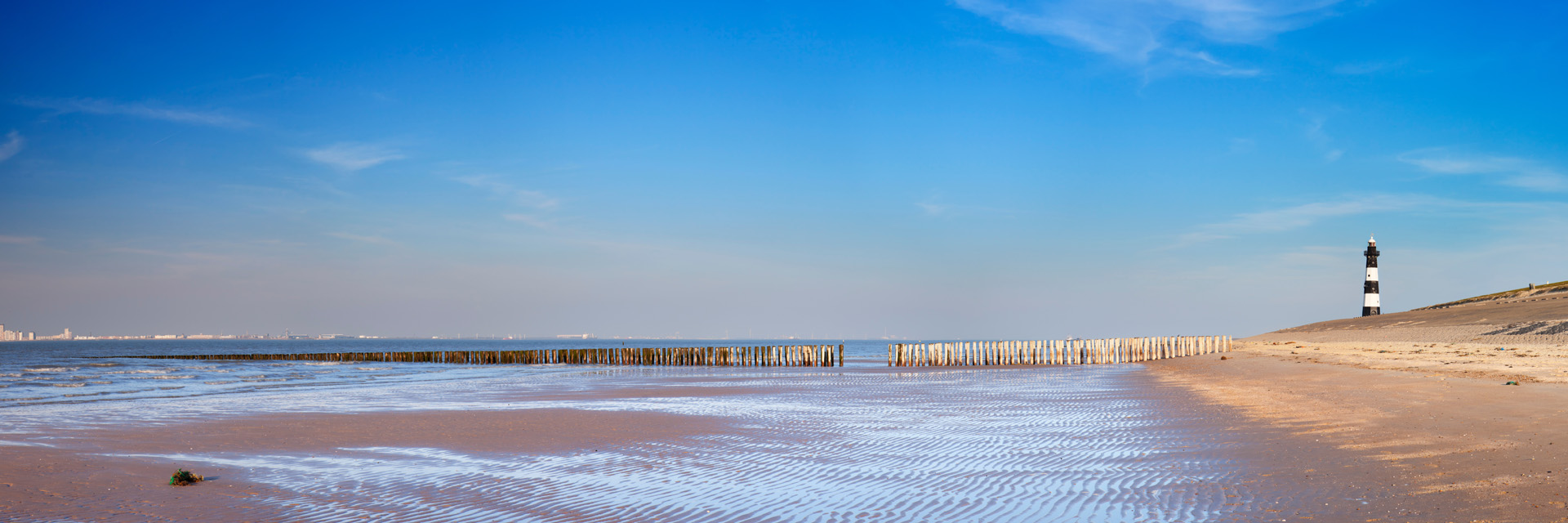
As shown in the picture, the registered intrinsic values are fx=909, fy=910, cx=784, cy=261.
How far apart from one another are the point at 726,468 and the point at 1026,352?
119 ft

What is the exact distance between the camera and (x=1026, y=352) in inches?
1714

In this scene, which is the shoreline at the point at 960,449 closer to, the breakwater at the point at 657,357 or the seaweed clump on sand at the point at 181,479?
the seaweed clump on sand at the point at 181,479

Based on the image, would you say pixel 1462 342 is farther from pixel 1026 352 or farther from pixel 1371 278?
pixel 1371 278

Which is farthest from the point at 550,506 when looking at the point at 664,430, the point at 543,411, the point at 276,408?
the point at 276,408

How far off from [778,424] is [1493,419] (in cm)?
908

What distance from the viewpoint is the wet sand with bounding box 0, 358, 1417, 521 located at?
7.05 metres

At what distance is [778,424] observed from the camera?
13727 millimetres

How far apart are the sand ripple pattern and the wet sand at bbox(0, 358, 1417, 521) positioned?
0.12 feet

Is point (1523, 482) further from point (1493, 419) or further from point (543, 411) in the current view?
point (543, 411)

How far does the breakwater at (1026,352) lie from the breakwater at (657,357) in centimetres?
365

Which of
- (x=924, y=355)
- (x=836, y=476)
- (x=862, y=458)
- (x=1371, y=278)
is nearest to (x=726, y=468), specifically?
(x=836, y=476)

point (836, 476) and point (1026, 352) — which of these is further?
point (1026, 352)

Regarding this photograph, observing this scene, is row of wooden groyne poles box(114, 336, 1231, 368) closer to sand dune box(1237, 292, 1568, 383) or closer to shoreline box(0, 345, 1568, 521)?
sand dune box(1237, 292, 1568, 383)

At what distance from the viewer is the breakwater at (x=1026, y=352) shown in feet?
138
